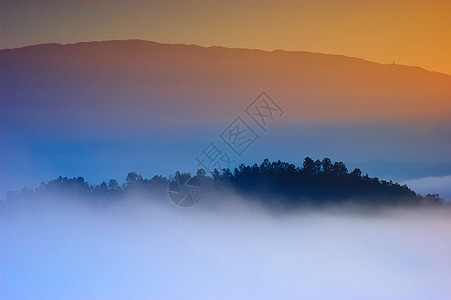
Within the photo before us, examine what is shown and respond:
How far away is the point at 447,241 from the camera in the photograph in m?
7.64

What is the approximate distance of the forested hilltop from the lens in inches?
301

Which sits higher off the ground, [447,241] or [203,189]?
[203,189]

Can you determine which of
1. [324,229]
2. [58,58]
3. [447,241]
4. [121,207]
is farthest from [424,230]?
[58,58]

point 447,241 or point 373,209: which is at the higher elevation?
point 373,209

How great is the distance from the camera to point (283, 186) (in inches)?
314

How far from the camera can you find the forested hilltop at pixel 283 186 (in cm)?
764

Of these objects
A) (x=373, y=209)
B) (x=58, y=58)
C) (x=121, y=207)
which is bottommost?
(x=373, y=209)

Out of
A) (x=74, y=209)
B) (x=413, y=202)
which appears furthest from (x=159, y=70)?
(x=413, y=202)

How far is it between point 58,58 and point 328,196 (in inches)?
109

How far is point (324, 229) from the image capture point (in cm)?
773

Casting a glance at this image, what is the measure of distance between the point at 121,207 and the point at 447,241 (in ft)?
9.55

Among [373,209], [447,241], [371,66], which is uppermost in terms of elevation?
[371,66]

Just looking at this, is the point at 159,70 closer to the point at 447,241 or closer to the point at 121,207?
the point at 121,207

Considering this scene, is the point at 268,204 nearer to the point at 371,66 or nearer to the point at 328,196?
the point at 328,196
